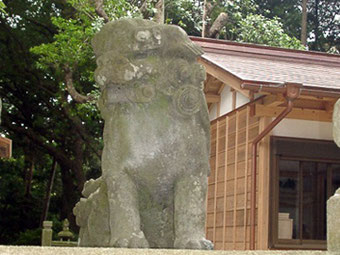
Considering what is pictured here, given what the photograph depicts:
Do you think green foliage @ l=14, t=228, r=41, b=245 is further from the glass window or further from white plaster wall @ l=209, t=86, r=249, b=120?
the glass window

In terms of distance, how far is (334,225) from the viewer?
2.78m

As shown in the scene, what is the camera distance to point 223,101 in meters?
11.8

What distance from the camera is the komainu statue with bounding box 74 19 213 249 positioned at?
4.31 meters

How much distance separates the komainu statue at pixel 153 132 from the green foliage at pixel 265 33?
12.8 meters

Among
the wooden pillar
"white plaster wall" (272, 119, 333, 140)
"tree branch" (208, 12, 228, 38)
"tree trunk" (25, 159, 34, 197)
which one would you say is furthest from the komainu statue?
"tree trunk" (25, 159, 34, 197)

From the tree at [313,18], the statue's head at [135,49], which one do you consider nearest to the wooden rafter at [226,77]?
the statue's head at [135,49]

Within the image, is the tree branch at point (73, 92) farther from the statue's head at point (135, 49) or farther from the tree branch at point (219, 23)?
the statue's head at point (135, 49)

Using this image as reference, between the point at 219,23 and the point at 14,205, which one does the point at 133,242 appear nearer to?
the point at 219,23

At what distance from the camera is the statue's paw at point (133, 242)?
13.4 ft

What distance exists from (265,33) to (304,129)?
766 centimetres

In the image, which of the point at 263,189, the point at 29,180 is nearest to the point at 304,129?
the point at 263,189

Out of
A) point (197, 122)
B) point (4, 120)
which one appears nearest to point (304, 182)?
point (197, 122)

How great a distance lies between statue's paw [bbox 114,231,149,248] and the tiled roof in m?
4.78

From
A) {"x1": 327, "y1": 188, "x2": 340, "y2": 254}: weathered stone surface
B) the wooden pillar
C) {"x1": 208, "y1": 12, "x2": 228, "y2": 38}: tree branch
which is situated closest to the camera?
{"x1": 327, "y1": 188, "x2": 340, "y2": 254}: weathered stone surface
